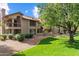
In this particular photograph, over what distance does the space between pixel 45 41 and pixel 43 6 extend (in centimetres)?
58

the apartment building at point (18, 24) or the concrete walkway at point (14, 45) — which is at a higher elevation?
the apartment building at point (18, 24)

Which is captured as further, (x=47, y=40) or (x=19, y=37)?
(x=47, y=40)

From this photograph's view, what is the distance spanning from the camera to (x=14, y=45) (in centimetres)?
486

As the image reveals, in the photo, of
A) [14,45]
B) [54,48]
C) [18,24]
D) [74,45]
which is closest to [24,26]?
[18,24]

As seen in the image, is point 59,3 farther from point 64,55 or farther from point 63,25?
point 64,55

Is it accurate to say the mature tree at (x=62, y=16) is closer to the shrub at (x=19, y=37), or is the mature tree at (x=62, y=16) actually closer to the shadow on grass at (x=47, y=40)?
the shadow on grass at (x=47, y=40)

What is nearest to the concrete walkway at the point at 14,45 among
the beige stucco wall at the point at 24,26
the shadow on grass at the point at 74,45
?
the beige stucco wall at the point at 24,26

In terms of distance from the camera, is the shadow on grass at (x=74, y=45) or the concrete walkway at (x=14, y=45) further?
the shadow on grass at (x=74, y=45)

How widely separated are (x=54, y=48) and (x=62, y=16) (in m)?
0.56

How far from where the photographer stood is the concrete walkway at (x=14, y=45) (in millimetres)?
4801

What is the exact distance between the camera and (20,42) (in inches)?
193

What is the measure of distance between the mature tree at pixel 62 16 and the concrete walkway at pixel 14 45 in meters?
0.34

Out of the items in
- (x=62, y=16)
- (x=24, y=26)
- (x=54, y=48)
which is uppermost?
(x=62, y=16)

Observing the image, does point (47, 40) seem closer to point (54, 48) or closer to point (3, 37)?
point (54, 48)
